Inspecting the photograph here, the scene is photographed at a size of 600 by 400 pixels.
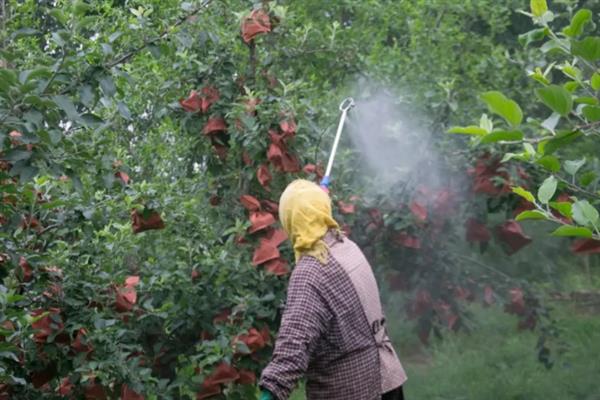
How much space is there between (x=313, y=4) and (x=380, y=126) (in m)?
1.38

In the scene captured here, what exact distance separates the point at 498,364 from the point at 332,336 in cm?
391

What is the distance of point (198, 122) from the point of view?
14.1 feet

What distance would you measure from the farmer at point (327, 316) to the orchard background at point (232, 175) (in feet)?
1.40

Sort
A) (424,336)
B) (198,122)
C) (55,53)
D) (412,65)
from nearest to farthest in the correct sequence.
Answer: (198,122) < (55,53) < (424,336) < (412,65)

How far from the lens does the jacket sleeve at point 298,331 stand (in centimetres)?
325

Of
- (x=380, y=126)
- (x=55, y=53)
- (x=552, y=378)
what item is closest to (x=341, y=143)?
(x=380, y=126)

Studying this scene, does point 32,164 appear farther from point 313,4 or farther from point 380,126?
point 313,4

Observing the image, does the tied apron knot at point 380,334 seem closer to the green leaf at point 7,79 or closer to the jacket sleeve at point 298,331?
the jacket sleeve at point 298,331

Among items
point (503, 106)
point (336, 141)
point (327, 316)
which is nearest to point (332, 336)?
point (327, 316)

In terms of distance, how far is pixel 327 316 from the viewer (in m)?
3.37

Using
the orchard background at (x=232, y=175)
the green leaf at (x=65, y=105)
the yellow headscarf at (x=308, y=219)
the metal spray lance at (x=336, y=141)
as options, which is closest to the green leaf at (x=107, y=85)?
the orchard background at (x=232, y=175)

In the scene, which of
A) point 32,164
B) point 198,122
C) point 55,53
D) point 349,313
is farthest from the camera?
point 55,53

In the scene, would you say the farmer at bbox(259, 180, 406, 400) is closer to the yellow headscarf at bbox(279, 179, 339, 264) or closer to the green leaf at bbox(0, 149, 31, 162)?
the yellow headscarf at bbox(279, 179, 339, 264)

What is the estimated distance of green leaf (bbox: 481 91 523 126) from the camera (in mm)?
1964
